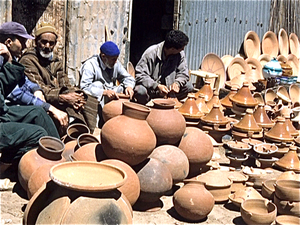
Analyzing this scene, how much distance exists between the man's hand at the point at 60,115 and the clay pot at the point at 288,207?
2305 millimetres

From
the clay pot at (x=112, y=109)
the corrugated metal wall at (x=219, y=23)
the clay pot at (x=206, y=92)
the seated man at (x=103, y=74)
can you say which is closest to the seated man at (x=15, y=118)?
the clay pot at (x=112, y=109)

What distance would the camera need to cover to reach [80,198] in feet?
8.32

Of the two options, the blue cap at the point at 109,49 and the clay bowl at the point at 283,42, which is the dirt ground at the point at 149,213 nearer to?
the blue cap at the point at 109,49

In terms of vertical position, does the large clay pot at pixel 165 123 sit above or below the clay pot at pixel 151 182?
above

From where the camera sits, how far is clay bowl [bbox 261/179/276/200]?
4.25m

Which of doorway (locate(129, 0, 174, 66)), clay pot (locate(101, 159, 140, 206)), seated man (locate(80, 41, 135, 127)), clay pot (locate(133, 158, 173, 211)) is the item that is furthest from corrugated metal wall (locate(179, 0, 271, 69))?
clay pot (locate(101, 159, 140, 206))

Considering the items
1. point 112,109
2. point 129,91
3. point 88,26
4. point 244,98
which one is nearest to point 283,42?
point 244,98

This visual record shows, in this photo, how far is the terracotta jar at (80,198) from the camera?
249 centimetres

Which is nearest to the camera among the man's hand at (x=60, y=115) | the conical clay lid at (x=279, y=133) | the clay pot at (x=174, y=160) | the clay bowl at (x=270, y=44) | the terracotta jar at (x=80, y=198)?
the terracotta jar at (x=80, y=198)

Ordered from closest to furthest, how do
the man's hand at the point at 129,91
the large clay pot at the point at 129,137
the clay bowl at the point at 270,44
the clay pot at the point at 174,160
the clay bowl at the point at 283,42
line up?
the large clay pot at the point at 129,137, the clay pot at the point at 174,160, the man's hand at the point at 129,91, the clay bowl at the point at 270,44, the clay bowl at the point at 283,42

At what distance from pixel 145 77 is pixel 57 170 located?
3.62 metres

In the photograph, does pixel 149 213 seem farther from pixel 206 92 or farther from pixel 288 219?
pixel 206 92

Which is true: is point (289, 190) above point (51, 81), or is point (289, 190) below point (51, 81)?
below

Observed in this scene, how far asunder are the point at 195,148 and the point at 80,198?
82.1 inches
